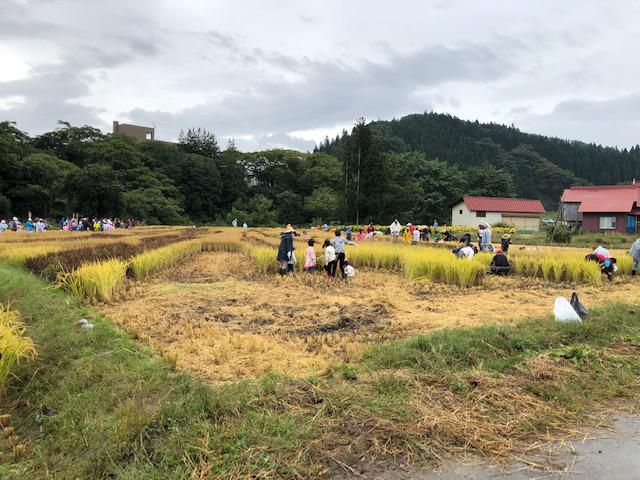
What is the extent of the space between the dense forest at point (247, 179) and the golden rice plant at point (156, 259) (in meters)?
25.6

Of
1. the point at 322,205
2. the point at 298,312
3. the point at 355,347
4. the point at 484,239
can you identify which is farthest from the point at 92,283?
the point at 322,205

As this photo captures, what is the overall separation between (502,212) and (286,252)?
131 ft

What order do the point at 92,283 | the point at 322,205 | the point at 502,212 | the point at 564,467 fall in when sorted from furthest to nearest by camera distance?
1. the point at 322,205
2. the point at 502,212
3. the point at 92,283
4. the point at 564,467

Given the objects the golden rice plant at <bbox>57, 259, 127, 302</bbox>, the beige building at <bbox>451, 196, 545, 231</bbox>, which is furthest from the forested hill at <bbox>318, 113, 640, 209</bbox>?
the golden rice plant at <bbox>57, 259, 127, 302</bbox>

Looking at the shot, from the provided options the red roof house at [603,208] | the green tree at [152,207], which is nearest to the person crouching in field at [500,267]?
the red roof house at [603,208]

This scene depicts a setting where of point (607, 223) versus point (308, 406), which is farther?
point (607, 223)

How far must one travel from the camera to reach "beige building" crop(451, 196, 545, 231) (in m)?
45.4

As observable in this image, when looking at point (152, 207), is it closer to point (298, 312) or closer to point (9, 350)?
point (298, 312)

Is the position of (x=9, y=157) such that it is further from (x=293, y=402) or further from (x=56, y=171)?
(x=293, y=402)

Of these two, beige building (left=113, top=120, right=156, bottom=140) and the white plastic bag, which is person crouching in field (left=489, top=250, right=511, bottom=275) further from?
beige building (left=113, top=120, right=156, bottom=140)

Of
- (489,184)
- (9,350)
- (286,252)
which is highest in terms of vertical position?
(489,184)

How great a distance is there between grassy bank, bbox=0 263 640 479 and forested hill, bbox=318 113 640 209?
77761 millimetres

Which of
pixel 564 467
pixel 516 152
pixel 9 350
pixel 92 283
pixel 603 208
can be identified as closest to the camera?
pixel 564 467

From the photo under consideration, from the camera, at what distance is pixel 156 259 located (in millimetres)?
11289
